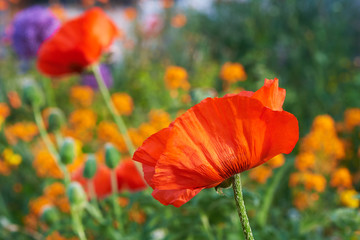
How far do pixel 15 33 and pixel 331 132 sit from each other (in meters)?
1.54

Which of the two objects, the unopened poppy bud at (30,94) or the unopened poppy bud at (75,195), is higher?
the unopened poppy bud at (30,94)

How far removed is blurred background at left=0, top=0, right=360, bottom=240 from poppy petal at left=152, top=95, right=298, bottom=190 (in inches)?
14.1

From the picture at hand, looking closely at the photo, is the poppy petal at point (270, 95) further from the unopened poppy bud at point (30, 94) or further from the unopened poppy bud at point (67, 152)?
the unopened poppy bud at point (30, 94)

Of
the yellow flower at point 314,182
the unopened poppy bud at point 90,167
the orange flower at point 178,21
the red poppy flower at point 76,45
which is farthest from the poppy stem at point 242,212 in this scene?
the orange flower at point 178,21

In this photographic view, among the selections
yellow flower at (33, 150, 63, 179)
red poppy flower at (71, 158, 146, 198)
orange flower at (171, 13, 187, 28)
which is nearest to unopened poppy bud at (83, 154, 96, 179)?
red poppy flower at (71, 158, 146, 198)

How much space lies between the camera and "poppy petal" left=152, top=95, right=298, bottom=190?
0.50 metres

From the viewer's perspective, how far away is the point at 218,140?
52cm

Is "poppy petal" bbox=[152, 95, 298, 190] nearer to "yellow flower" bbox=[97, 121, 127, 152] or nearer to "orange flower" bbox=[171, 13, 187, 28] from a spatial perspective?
"yellow flower" bbox=[97, 121, 127, 152]

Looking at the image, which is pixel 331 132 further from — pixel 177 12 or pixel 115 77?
pixel 177 12

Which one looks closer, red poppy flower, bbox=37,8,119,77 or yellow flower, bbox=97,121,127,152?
red poppy flower, bbox=37,8,119,77

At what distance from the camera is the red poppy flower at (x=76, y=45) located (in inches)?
47.7

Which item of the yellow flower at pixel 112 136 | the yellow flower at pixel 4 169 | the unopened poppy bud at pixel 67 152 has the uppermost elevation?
the unopened poppy bud at pixel 67 152

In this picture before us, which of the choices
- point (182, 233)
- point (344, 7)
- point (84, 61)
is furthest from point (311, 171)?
point (344, 7)

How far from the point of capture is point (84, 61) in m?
1.28
